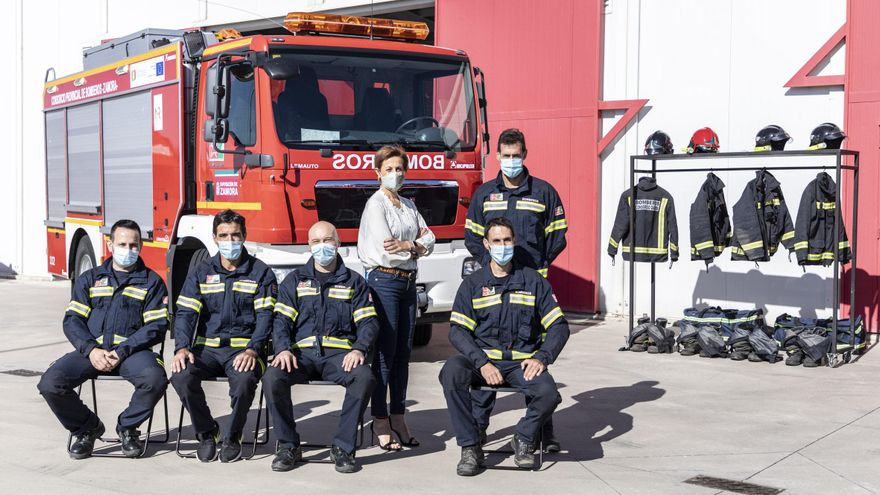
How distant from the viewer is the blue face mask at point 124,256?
21.3 feet

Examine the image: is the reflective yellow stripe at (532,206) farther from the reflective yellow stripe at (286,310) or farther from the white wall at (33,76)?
the white wall at (33,76)

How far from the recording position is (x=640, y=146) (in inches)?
510

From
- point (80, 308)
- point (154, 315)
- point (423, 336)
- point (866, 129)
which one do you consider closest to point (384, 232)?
point (154, 315)

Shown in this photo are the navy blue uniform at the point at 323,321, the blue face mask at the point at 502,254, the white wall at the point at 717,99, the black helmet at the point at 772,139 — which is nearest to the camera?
the navy blue uniform at the point at 323,321

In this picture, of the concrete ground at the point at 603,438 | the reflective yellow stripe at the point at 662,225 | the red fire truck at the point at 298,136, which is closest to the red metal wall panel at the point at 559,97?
the reflective yellow stripe at the point at 662,225

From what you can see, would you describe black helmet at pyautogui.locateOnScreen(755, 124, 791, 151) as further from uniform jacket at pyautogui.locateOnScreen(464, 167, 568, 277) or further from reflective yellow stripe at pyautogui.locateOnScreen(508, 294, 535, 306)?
reflective yellow stripe at pyautogui.locateOnScreen(508, 294, 535, 306)

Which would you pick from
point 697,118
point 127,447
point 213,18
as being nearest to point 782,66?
point 697,118

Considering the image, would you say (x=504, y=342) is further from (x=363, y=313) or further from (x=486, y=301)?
(x=363, y=313)

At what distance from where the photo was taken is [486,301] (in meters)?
6.34

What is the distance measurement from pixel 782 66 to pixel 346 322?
7.18 meters

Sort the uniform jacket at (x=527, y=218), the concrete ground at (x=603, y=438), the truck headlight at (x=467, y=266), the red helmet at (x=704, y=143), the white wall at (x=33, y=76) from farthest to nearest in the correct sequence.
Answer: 1. the white wall at (x=33, y=76)
2. the red helmet at (x=704, y=143)
3. the truck headlight at (x=467, y=266)
4. the uniform jacket at (x=527, y=218)
5. the concrete ground at (x=603, y=438)

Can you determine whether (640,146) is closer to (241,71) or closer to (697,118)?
(697,118)

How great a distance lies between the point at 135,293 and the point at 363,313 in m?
1.35

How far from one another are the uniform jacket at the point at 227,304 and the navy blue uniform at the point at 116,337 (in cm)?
18
